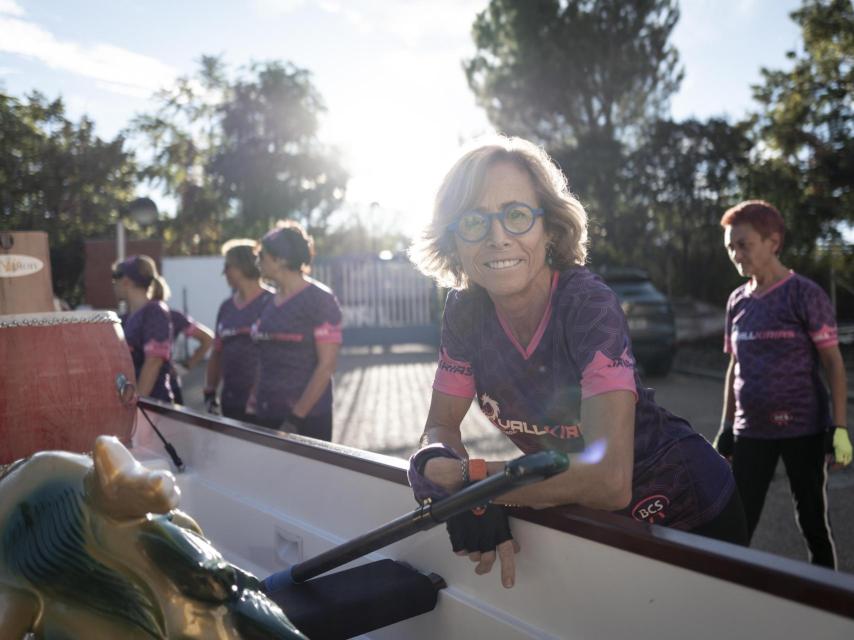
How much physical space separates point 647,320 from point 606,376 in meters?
9.82

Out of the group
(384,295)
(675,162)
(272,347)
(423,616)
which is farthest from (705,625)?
(675,162)

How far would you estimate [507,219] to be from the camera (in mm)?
1854

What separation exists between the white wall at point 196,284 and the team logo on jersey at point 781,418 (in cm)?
1484

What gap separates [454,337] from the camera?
78.9 inches

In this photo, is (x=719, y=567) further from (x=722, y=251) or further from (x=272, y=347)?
(x=722, y=251)

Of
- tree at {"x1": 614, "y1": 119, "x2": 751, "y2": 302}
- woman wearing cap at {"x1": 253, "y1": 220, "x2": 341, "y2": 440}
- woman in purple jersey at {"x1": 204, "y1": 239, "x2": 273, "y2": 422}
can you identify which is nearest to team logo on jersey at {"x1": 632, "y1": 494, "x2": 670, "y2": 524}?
woman wearing cap at {"x1": 253, "y1": 220, "x2": 341, "y2": 440}

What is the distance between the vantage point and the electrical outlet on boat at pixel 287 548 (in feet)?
7.14

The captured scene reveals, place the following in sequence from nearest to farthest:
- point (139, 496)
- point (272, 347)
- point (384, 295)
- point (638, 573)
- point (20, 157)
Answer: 1. point (139, 496)
2. point (638, 573)
3. point (272, 347)
4. point (384, 295)
5. point (20, 157)

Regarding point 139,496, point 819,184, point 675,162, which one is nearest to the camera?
point 139,496

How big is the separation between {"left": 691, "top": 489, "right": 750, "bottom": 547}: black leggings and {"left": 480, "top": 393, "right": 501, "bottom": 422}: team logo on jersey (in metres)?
0.52

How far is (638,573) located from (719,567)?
165 millimetres

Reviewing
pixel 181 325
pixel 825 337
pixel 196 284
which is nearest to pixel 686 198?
pixel 196 284

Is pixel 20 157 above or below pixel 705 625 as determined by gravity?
above

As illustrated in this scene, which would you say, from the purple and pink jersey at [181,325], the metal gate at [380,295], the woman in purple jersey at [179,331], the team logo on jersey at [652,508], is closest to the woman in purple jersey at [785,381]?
the team logo on jersey at [652,508]
